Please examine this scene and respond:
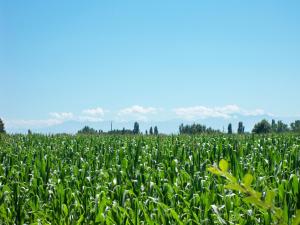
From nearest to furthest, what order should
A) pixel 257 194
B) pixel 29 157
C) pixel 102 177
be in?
1. pixel 257 194
2. pixel 102 177
3. pixel 29 157

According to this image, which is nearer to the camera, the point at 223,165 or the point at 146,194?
the point at 223,165

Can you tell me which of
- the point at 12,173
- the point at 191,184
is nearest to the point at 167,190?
the point at 191,184

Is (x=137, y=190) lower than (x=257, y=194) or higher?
lower

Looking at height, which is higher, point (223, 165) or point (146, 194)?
point (223, 165)

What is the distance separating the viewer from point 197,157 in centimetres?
1196

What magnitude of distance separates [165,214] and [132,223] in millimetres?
474

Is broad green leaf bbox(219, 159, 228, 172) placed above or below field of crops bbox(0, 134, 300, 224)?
above

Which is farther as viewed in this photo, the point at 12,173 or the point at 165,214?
the point at 12,173

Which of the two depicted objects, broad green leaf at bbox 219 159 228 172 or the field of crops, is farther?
the field of crops

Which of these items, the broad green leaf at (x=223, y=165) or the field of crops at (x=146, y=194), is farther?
the field of crops at (x=146, y=194)

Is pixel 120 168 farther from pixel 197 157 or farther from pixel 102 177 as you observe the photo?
pixel 197 157

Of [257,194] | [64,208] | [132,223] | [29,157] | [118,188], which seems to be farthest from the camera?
[29,157]

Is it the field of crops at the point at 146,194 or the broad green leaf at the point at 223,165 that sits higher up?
the broad green leaf at the point at 223,165

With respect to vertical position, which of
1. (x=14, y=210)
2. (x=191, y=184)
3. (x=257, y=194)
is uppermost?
(x=257, y=194)
